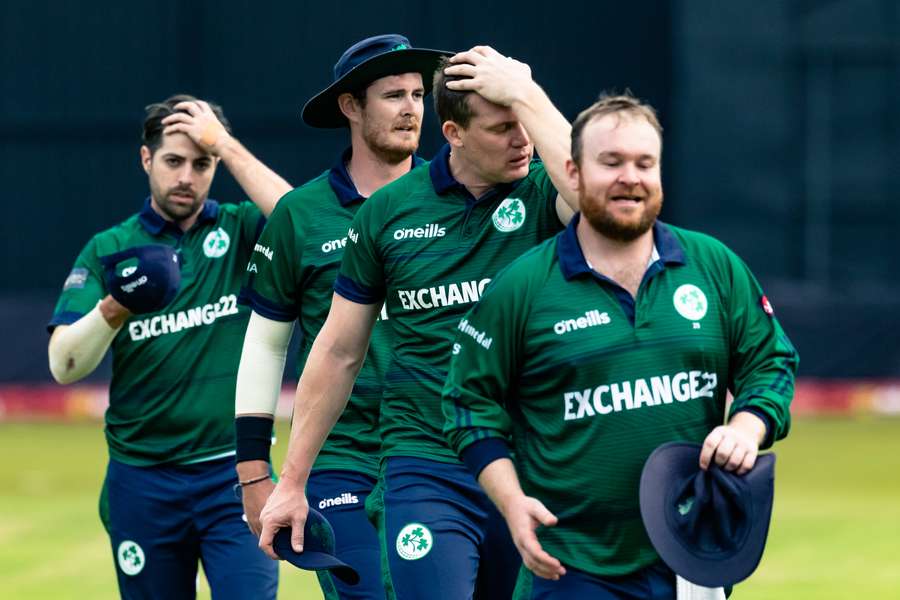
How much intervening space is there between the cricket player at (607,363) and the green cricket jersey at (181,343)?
2.67 m

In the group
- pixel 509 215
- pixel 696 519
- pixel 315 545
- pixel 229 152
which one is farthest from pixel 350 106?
pixel 696 519

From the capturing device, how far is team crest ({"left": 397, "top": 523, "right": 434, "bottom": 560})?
5547 mm

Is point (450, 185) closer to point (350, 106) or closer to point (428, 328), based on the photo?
point (428, 328)

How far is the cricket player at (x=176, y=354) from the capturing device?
7.04 metres

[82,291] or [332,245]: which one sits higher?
[332,245]

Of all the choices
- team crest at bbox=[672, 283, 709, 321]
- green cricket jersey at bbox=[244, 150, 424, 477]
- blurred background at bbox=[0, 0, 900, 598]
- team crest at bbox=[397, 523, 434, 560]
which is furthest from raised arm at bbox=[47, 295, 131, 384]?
blurred background at bbox=[0, 0, 900, 598]

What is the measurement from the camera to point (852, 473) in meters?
15.6

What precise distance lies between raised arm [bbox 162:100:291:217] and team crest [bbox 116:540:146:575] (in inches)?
56.7

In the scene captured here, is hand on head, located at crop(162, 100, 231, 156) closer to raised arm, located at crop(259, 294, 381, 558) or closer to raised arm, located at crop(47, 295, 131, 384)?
raised arm, located at crop(47, 295, 131, 384)

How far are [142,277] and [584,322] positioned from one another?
2.59 metres

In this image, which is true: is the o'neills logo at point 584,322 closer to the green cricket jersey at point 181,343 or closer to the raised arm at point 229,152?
the raised arm at point 229,152

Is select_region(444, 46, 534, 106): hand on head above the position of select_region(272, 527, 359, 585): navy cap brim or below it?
above

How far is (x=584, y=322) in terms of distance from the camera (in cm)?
470

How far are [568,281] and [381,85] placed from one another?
1.85 meters
